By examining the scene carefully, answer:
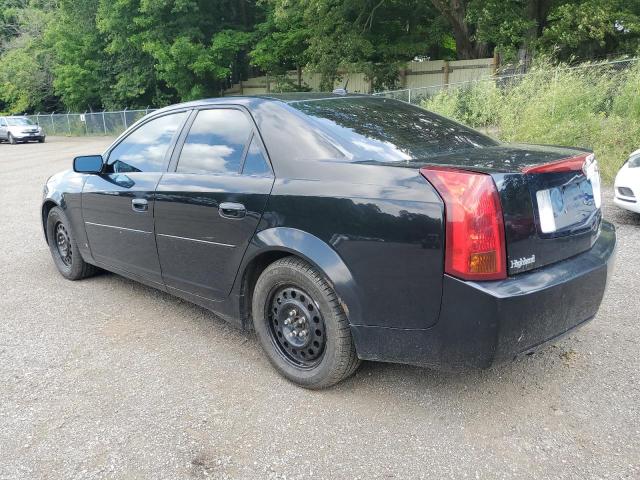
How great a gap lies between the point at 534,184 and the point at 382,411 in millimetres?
1362

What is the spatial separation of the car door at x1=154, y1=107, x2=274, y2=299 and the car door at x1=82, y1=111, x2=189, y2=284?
148 mm

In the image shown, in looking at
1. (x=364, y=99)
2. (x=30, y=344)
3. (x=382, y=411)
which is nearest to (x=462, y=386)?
(x=382, y=411)

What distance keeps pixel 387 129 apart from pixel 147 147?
1909 millimetres

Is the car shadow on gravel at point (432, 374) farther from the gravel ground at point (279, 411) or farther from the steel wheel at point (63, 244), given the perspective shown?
the steel wheel at point (63, 244)

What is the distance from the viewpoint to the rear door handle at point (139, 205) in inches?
151

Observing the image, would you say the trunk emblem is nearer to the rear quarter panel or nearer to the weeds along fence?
the rear quarter panel

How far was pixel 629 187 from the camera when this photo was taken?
6.01 m

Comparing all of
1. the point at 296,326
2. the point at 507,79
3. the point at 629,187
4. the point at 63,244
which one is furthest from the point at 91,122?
the point at 296,326

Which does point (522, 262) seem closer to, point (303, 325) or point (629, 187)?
point (303, 325)

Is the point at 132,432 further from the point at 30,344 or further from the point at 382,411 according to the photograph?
the point at 30,344

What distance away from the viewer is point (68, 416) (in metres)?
2.89

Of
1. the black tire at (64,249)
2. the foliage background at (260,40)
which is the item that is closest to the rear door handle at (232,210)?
the black tire at (64,249)

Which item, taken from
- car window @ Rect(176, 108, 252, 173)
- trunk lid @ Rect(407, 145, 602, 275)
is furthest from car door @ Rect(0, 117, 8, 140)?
trunk lid @ Rect(407, 145, 602, 275)

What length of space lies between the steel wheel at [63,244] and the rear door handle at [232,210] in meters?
2.50
